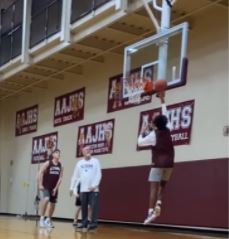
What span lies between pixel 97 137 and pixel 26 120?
5147mm

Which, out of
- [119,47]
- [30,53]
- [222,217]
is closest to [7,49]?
[30,53]

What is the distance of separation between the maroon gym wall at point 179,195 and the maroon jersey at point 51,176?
85.1 inches

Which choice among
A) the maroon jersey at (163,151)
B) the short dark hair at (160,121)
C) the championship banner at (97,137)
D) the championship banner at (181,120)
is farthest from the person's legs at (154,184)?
the championship banner at (97,137)

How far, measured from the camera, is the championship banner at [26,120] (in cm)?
1916

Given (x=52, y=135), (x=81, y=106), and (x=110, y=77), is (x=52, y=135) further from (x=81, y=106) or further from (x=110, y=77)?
(x=110, y=77)

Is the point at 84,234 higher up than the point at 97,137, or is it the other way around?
the point at 97,137

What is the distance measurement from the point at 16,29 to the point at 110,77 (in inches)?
173

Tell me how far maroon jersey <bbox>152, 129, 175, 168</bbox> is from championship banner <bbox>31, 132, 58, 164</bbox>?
10.3m

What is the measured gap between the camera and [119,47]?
577 inches

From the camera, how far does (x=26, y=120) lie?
19.7 meters

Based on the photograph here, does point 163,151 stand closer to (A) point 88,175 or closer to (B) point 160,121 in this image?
(B) point 160,121

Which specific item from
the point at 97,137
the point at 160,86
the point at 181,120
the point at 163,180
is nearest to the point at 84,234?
the point at 163,180

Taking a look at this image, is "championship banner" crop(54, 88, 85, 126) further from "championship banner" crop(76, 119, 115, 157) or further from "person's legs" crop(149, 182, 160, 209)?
"person's legs" crop(149, 182, 160, 209)

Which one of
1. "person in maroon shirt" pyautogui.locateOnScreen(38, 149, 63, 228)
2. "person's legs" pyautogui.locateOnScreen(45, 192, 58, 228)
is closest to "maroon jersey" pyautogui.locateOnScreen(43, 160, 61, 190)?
"person in maroon shirt" pyautogui.locateOnScreen(38, 149, 63, 228)
